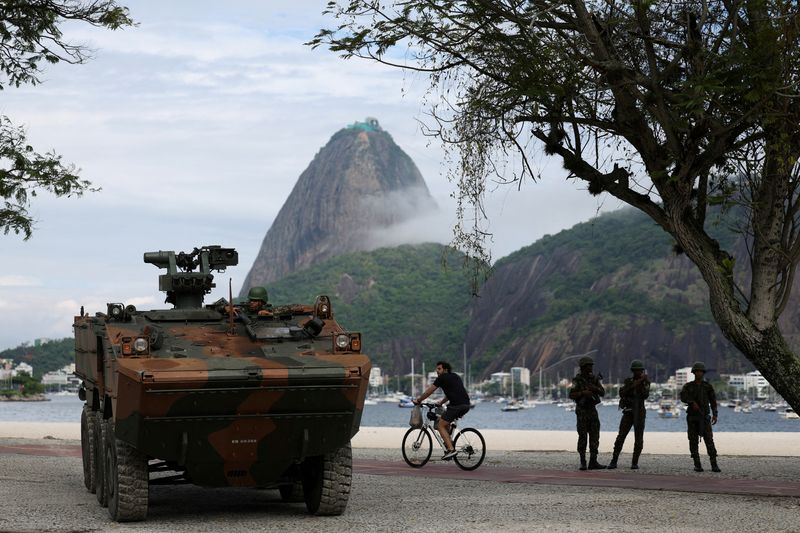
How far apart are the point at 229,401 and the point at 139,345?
3.62 ft

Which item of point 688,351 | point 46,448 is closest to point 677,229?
point 46,448

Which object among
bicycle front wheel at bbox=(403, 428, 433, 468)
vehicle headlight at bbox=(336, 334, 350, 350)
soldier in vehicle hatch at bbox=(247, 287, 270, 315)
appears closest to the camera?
vehicle headlight at bbox=(336, 334, 350, 350)

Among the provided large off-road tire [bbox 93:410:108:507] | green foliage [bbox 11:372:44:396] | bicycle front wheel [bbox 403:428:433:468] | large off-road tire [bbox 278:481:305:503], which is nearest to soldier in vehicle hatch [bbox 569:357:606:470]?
bicycle front wheel [bbox 403:428:433:468]

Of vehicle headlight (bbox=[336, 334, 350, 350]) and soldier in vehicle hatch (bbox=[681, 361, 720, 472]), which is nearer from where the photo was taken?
vehicle headlight (bbox=[336, 334, 350, 350])

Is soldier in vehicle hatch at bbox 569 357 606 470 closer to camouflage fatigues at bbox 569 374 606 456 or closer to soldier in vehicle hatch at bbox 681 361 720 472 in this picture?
camouflage fatigues at bbox 569 374 606 456

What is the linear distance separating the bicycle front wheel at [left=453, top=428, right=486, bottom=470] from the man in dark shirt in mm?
122

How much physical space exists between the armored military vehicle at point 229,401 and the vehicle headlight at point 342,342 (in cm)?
1

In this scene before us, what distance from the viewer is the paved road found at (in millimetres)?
12883

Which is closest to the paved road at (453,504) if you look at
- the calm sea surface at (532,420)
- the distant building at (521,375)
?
the calm sea surface at (532,420)

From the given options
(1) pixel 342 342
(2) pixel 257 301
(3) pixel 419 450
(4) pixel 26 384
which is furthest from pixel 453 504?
(4) pixel 26 384

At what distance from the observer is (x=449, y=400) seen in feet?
66.6

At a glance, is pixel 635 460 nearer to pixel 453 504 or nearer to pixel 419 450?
pixel 419 450

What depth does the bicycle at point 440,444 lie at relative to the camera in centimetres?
2034

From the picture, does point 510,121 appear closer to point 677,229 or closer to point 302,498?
point 677,229
